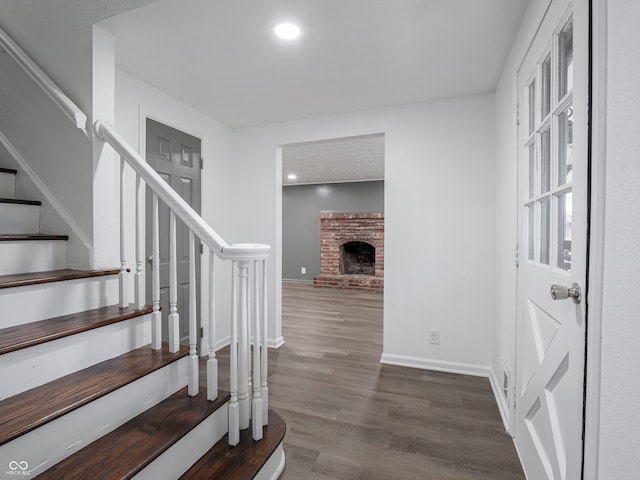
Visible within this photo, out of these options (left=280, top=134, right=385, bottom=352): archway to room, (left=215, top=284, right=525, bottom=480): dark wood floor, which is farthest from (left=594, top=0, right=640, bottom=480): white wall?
(left=280, top=134, right=385, bottom=352): archway to room

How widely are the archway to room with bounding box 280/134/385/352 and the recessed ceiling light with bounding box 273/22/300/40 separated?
2686 mm

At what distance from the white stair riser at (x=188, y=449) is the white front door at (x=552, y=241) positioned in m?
1.33

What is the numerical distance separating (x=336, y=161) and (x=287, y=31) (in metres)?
3.38

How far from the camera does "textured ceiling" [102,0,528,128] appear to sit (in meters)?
1.66

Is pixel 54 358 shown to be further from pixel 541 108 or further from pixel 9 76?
pixel 541 108

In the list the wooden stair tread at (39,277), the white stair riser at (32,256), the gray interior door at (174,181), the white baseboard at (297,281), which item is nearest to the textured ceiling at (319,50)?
the gray interior door at (174,181)

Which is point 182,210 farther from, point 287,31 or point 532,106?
point 532,106

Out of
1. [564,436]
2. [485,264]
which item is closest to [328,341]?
[485,264]

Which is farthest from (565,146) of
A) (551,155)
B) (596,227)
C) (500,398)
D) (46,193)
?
(46,193)

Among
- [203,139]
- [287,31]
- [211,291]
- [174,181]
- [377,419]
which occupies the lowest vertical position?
[377,419]

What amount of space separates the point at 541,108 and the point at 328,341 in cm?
282

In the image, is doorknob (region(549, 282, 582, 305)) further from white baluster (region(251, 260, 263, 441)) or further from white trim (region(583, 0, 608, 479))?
white baluster (region(251, 260, 263, 441))

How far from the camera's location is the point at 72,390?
1.17m

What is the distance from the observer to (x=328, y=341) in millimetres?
3479
